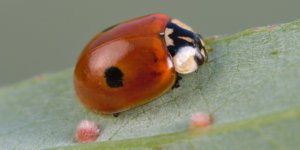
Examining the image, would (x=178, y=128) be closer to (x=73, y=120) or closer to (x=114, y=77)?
(x=114, y=77)

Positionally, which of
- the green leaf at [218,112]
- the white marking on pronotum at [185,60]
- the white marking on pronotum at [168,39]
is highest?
the white marking on pronotum at [168,39]

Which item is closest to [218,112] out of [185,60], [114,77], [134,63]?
[185,60]

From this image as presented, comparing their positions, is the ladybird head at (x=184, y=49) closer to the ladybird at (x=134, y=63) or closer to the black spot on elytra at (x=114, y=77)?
the ladybird at (x=134, y=63)

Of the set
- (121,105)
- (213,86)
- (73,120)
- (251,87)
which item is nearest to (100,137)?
(121,105)

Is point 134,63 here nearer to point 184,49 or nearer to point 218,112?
point 184,49

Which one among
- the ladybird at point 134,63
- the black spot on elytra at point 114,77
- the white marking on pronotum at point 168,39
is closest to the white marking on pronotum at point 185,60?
the ladybird at point 134,63

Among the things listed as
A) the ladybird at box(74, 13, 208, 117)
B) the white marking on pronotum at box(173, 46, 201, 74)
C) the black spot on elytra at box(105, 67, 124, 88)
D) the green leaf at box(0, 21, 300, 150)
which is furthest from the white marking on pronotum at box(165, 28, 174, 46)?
the black spot on elytra at box(105, 67, 124, 88)
